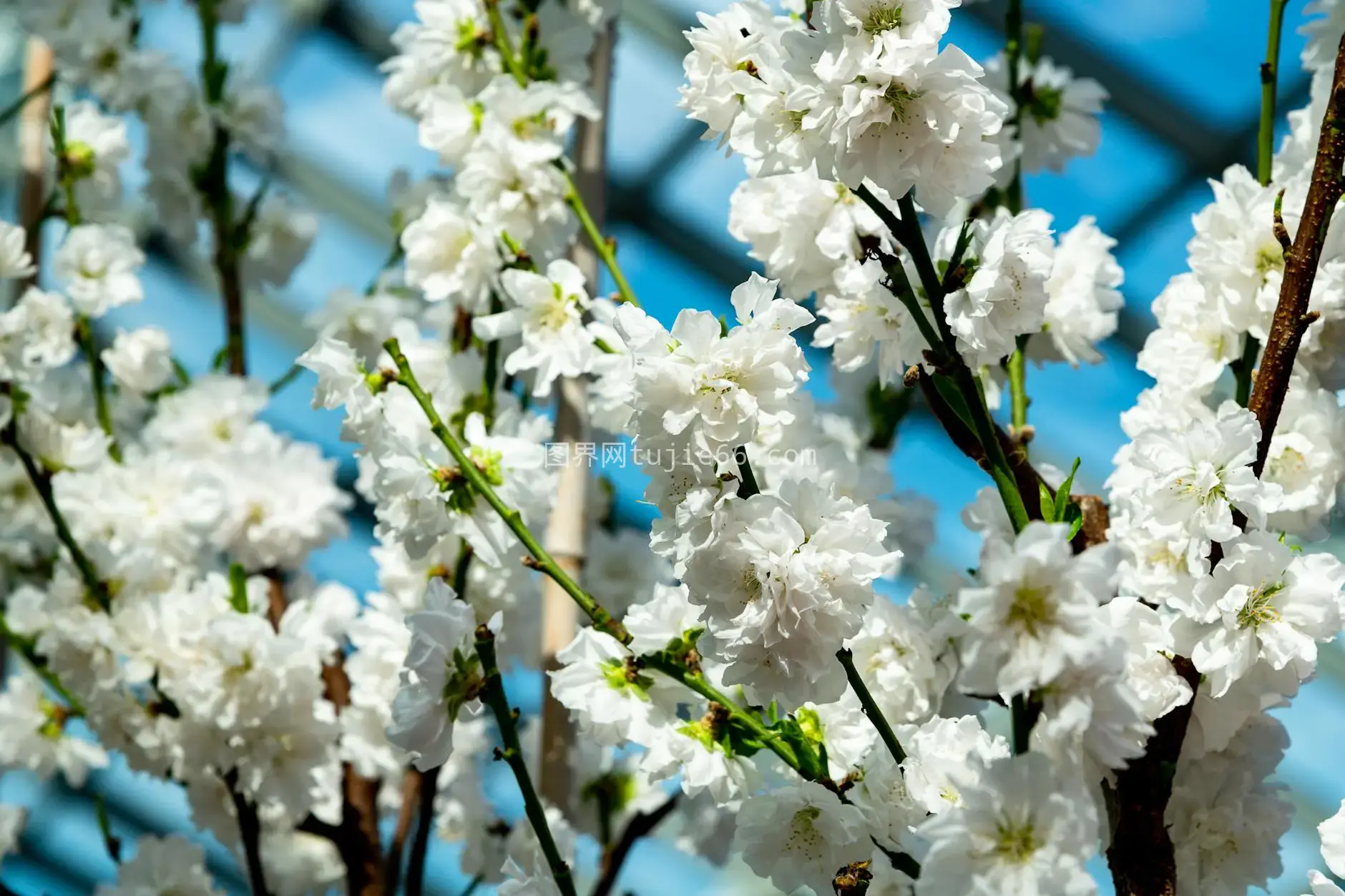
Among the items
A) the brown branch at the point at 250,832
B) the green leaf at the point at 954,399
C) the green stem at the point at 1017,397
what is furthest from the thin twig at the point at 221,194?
the green leaf at the point at 954,399

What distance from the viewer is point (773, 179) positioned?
0.86 metres

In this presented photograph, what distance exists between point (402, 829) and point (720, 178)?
7.40 ft

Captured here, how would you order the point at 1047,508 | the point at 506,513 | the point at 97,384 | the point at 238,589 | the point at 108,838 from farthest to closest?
the point at 97,384, the point at 108,838, the point at 238,589, the point at 506,513, the point at 1047,508

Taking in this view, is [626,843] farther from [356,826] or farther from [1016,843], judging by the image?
[1016,843]

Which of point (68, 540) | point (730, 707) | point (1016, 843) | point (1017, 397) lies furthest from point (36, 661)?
point (1016, 843)

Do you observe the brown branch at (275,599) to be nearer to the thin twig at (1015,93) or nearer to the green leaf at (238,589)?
the green leaf at (238,589)

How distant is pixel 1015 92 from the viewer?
3.42 feet

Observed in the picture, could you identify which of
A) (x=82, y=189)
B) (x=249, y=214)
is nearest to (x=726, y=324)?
(x=249, y=214)

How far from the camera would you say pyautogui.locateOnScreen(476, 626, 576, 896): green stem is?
0.70 metres

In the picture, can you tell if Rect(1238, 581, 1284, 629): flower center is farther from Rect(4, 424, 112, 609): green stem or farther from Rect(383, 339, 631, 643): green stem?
Rect(4, 424, 112, 609): green stem

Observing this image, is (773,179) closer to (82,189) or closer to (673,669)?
(673,669)

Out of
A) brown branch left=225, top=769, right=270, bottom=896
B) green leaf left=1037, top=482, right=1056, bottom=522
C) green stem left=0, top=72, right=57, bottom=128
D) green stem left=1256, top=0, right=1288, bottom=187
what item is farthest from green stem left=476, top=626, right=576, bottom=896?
green stem left=0, top=72, right=57, bottom=128

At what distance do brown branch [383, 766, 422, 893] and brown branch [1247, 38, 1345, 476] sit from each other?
Result: 0.73 meters

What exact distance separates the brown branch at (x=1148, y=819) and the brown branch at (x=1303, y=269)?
0.14 meters
